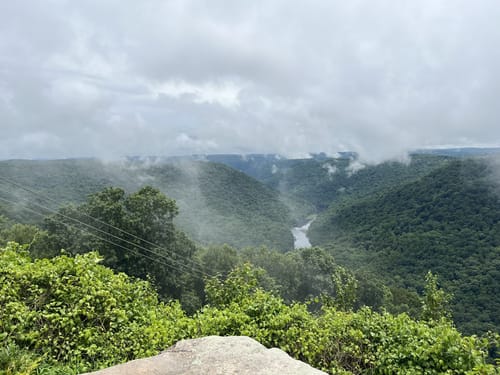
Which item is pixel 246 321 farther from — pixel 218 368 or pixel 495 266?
pixel 495 266

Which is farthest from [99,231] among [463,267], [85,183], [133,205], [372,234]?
[85,183]

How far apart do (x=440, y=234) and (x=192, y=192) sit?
11035 cm

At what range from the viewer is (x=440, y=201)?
4995 inches

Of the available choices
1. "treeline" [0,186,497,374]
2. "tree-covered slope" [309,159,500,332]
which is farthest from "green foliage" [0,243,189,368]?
"tree-covered slope" [309,159,500,332]

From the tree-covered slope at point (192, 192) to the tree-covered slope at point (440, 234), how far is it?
26.7m

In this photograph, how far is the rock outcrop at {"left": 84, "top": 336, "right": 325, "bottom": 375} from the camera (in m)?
5.26

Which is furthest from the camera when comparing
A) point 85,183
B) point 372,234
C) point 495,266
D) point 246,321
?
point 85,183

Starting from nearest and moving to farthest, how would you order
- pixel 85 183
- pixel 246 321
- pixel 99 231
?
pixel 246 321
pixel 99 231
pixel 85 183

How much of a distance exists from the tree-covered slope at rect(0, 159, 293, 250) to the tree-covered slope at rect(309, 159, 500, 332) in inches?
1050

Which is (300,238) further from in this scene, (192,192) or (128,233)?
(128,233)

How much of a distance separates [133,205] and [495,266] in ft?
299

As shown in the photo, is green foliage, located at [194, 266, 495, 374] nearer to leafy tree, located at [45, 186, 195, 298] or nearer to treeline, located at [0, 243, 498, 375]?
treeline, located at [0, 243, 498, 375]

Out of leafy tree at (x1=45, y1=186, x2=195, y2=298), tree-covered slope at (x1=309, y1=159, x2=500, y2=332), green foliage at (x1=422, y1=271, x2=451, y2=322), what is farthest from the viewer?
tree-covered slope at (x1=309, y1=159, x2=500, y2=332)

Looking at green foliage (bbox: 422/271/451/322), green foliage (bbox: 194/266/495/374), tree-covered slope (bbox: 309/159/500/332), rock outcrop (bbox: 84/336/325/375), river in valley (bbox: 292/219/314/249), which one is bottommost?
river in valley (bbox: 292/219/314/249)
